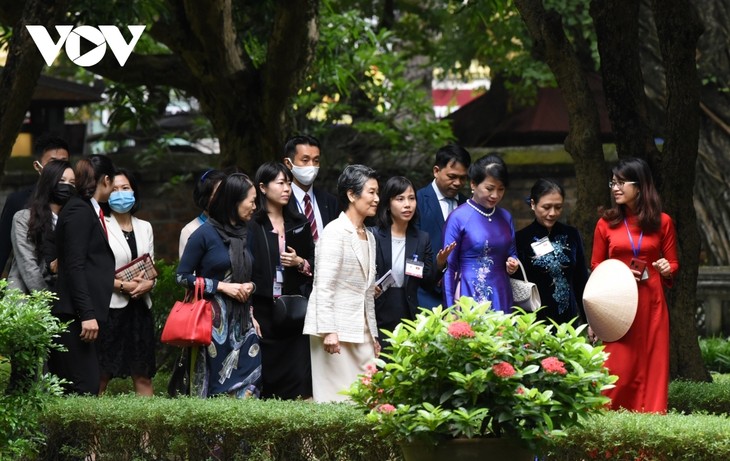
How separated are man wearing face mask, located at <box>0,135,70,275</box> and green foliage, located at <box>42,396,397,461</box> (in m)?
1.64

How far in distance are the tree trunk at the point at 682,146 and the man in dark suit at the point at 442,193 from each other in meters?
1.72

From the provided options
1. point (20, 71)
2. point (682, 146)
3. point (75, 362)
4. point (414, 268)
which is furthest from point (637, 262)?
point (20, 71)

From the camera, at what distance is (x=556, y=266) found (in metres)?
9.52

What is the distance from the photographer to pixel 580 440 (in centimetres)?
677

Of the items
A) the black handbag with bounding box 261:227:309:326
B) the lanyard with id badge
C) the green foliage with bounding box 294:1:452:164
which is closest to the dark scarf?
the black handbag with bounding box 261:227:309:326

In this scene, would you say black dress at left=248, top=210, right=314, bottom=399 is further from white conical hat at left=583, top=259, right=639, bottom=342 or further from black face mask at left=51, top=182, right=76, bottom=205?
white conical hat at left=583, top=259, right=639, bottom=342

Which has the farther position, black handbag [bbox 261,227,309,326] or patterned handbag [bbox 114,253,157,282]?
patterned handbag [bbox 114,253,157,282]

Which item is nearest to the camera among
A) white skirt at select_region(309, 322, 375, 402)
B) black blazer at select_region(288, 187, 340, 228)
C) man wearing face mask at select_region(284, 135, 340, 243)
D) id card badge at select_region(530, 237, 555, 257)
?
white skirt at select_region(309, 322, 375, 402)

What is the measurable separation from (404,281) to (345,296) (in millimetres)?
549

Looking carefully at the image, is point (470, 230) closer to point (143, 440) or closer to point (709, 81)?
point (143, 440)

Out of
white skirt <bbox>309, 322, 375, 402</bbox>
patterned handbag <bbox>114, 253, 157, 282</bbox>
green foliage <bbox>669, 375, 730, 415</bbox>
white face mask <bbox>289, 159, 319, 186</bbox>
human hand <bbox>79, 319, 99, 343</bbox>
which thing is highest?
white face mask <bbox>289, 159, 319, 186</bbox>

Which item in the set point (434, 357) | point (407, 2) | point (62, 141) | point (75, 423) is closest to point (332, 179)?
point (407, 2)

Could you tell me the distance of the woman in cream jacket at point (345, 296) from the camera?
29.0 ft

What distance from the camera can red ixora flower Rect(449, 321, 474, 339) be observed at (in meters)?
6.00
